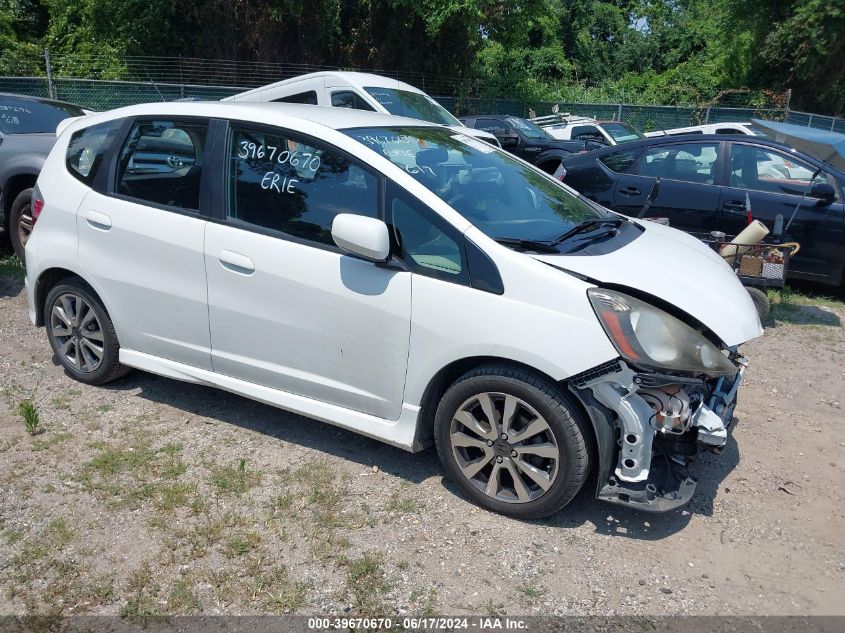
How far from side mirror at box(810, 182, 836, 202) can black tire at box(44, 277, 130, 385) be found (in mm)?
6245

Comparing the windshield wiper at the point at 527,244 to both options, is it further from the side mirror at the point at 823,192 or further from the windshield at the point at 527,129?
the windshield at the point at 527,129

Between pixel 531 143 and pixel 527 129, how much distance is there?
1.16m

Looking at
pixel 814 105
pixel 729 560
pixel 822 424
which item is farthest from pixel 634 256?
pixel 814 105

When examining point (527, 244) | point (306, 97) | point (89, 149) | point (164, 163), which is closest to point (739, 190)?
point (527, 244)

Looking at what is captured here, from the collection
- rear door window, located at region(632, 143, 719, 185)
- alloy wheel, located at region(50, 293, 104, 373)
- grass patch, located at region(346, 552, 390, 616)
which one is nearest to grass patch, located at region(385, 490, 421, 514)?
grass patch, located at region(346, 552, 390, 616)

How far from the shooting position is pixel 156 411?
191 inches

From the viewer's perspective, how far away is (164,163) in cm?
455

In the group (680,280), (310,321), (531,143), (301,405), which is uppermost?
(531,143)

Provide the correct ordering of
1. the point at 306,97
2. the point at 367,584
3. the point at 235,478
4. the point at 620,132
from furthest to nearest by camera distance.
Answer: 1. the point at 620,132
2. the point at 306,97
3. the point at 235,478
4. the point at 367,584

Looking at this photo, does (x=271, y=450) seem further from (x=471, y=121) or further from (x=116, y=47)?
(x=116, y=47)

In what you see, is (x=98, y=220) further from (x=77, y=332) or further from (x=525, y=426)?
(x=525, y=426)

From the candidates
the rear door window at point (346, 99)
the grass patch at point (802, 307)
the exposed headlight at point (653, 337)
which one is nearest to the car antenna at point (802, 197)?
the grass patch at point (802, 307)

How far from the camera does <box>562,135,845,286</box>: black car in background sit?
7285mm

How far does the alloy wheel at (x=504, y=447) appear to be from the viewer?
11.7 ft
